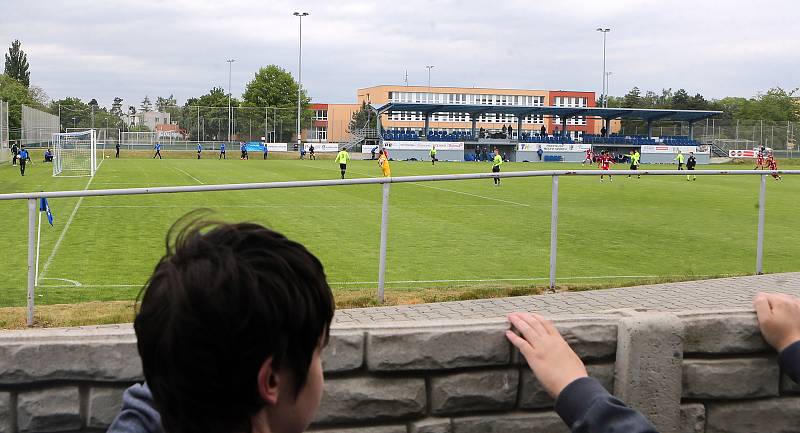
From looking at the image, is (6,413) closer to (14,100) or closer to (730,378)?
(730,378)

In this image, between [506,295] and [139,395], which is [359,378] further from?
[506,295]

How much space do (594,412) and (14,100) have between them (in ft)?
314

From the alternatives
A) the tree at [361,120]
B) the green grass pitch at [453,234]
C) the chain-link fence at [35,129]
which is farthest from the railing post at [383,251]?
the tree at [361,120]

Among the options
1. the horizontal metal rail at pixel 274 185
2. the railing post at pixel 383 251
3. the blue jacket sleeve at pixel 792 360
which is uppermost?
the horizontal metal rail at pixel 274 185

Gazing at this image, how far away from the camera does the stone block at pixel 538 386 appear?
2.83m

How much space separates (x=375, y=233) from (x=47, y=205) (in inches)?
135

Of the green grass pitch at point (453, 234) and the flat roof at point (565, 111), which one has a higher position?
the flat roof at point (565, 111)

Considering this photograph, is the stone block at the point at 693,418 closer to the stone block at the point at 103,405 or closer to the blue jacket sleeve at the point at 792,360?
the blue jacket sleeve at the point at 792,360

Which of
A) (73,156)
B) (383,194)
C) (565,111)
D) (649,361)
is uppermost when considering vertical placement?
(565,111)

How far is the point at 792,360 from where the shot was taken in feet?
9.00

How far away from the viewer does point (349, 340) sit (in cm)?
272

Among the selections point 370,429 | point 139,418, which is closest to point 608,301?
point 370,429

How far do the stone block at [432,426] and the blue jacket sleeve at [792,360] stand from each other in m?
1.13

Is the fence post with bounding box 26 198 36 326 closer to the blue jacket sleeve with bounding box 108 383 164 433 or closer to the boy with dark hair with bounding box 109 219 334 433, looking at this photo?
the blue jacket sleeve with bounding box 108 383 164 433
